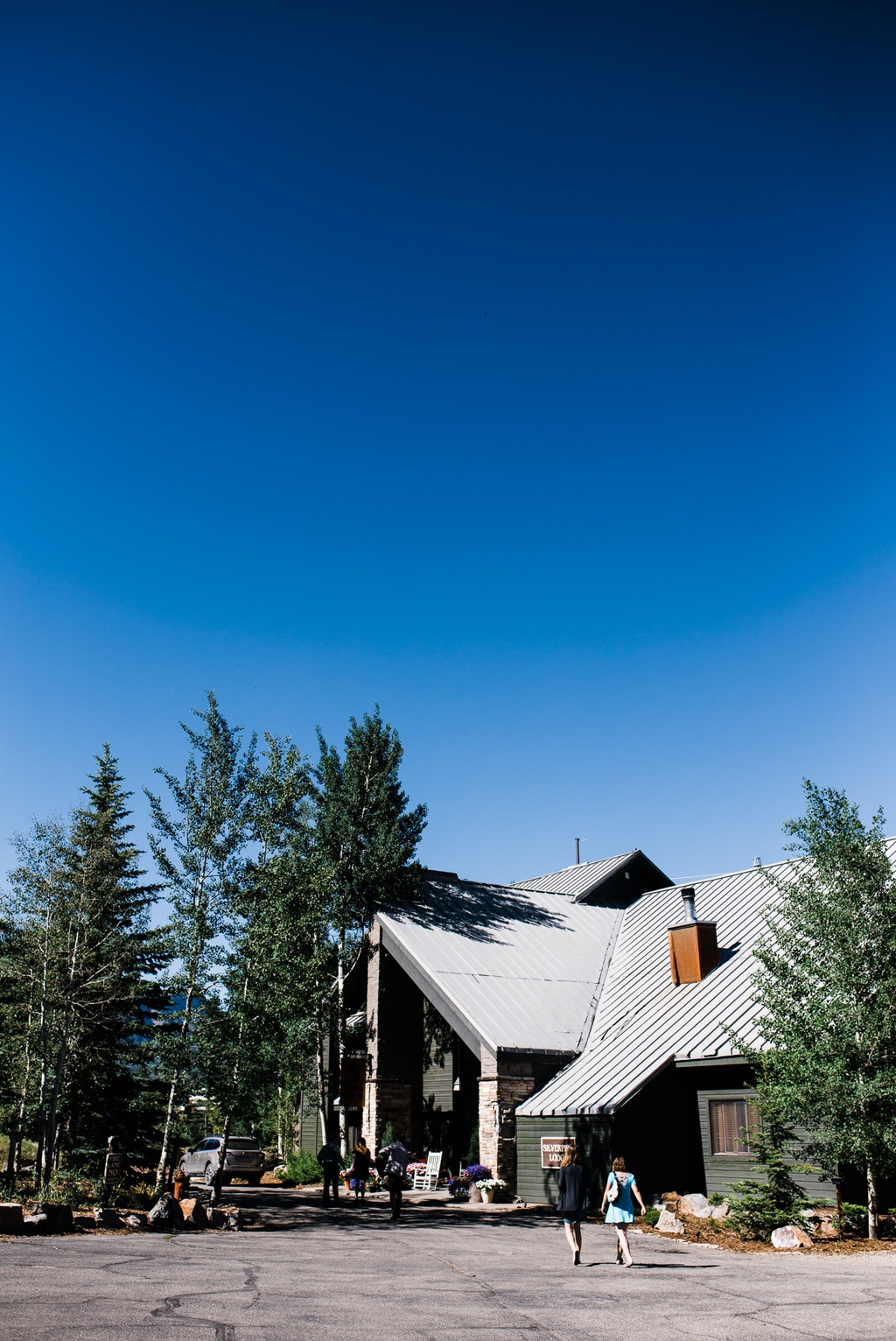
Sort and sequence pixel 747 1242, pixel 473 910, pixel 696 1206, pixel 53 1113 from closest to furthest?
pixel 747 1242
pixel 696 1206
pixel 53 1113
pixel 473 910

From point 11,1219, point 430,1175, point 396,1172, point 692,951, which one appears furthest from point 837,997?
point 430,1175

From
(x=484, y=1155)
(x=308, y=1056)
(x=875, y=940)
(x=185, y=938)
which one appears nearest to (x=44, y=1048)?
(x=185, y=938)

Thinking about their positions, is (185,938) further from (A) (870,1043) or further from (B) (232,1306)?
(A) (870,1043)

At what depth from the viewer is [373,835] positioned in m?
33.2

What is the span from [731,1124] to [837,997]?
5188mm

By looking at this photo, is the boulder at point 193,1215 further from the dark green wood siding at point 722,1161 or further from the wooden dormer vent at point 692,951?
the wooden dormer vent at point 692,951

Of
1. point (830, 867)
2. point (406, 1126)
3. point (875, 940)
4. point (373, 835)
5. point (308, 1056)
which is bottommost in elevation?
point (406, 1126)

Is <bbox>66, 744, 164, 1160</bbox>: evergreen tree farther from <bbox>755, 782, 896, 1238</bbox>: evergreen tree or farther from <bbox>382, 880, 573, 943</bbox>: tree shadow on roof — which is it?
<bbox>755, 782, 896, 1238</bbox>: evergreen tree

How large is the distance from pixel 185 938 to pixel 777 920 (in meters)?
14.4

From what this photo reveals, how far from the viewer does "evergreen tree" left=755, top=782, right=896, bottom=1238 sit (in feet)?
50.4

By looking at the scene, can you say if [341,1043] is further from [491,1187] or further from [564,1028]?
[491,1187]

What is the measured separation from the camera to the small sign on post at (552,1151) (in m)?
21.5

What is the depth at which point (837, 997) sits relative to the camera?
1628cm

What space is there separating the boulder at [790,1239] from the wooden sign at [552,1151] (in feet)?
22.7
